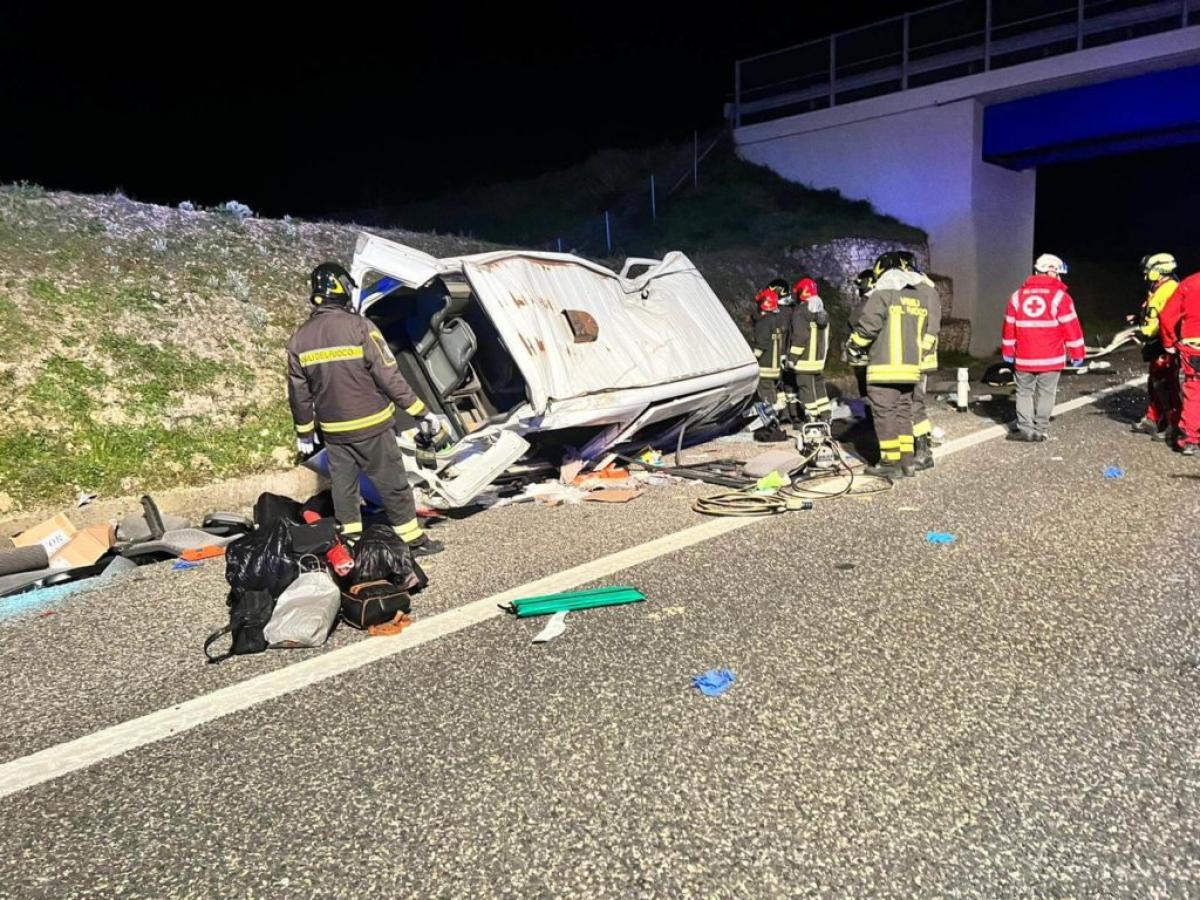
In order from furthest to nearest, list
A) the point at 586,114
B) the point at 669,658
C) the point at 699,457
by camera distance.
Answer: the point at 586,114
the point at 699,457
the point at 669,658

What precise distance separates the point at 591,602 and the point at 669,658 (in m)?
0.63

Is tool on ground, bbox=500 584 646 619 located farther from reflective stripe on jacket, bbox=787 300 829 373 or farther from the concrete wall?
the concrete wall

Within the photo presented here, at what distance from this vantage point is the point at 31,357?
600cm

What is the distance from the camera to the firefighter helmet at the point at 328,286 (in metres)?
4.64

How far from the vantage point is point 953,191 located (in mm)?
16969

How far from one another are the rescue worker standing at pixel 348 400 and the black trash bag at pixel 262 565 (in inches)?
33.0

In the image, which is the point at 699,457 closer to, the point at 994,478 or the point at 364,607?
the point at 994,478

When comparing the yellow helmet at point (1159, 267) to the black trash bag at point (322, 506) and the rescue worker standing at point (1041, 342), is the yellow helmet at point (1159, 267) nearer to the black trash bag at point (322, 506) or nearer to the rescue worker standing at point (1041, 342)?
the rescue worker standing at point (1041, 342)

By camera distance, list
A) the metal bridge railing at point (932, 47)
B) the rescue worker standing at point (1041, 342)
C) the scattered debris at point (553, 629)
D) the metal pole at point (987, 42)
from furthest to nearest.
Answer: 1. the metal pole at point (987, 42)
2. the metal bridge railing at point (932, 47)
3. the rescue worker standing at point (1041, 342)
4. the scattered debris at point (553, 629)

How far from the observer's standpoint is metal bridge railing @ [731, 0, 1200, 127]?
15148 mm

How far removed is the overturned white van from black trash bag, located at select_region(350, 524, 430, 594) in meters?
1.36

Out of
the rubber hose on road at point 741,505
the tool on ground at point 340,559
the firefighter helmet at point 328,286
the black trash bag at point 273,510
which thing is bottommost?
the rubber hose on road at point 741,505

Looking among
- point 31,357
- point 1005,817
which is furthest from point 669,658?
point 31,357

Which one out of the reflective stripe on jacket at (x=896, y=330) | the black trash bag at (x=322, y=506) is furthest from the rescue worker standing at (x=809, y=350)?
the black trash bag at (x=322, y=506)
